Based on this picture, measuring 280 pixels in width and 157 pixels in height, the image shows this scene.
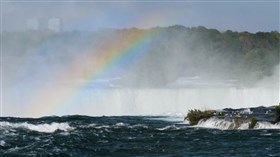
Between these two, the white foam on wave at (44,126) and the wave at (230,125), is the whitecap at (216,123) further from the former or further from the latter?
the white foam on wave at (44,126)

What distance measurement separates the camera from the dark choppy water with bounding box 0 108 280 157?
139 feet

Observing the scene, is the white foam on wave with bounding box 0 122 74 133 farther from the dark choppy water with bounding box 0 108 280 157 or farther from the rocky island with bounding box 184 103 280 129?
the rocky island with bounding box 184 103 280 129

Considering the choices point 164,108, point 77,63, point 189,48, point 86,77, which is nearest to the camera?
point 164,108

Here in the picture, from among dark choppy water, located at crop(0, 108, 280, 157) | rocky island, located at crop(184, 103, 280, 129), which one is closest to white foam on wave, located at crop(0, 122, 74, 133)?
dark choppy water, located at crop(0, 108, 280, 157)

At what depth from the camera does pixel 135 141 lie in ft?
158

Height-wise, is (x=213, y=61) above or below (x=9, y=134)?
above

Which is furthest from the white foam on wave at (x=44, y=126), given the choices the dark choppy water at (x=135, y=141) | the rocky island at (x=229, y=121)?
the rocky island at (x=229, y=121)

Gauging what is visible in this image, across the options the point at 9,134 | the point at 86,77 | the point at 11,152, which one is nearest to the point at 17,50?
the point at 86,77

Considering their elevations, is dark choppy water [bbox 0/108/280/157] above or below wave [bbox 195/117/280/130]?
below

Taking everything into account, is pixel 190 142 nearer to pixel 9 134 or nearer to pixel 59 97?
pixel 9 134

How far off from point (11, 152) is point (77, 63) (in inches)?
4057

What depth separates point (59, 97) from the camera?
112 m

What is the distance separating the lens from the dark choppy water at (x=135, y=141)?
4244 centimetres

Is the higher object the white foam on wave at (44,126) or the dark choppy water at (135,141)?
the white foam on wave at (44,126)
